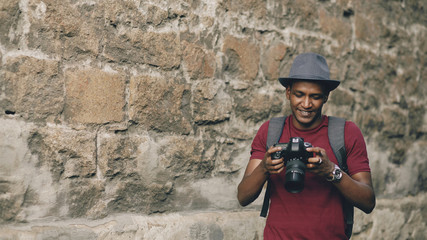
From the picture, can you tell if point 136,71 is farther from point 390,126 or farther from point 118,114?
point 390,126

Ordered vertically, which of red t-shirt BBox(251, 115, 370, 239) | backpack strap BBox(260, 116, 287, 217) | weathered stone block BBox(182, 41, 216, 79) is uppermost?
weathered stone block BBox(182, 41, 216, 79)

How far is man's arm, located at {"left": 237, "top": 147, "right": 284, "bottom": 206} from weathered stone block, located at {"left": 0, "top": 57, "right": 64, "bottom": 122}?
0.99 metres

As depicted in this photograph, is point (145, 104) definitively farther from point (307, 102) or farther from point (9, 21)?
point (307, 102)

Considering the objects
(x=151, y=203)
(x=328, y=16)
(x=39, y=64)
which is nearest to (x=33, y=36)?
(x=39, y=64)

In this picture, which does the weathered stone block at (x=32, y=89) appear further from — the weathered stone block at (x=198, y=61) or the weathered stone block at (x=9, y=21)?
the weathered stone block at (x=198, y=61)

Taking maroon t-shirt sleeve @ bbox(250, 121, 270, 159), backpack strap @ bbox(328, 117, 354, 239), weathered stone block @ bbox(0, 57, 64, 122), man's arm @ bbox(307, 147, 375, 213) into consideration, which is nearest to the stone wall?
weathered stone block @ bbox(0, 57, 64, 122)

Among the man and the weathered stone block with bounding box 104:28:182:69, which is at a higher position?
the weathered stone block with bounding box 104:28:182:69

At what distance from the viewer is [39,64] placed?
237 centimetres

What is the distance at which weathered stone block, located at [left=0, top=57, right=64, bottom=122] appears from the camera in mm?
2289

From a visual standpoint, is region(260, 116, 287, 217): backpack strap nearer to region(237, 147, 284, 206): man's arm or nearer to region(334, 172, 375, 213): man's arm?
region(237, 147, 284, 206): man's arm

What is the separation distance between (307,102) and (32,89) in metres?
1.29

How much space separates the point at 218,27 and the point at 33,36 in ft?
3.64

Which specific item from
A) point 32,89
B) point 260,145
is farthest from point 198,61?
point 32,89

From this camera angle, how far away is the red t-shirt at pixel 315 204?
6.75ft
